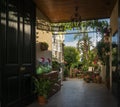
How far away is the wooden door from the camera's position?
5945 millimetres

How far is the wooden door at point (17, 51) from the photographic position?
5.95 meters

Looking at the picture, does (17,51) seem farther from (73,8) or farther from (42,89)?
(73,8)

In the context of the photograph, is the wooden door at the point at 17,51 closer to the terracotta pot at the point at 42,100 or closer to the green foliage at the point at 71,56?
the terracotta pot at the point at 42,100

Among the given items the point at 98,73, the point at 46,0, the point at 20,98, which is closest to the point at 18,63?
the point at 20,98

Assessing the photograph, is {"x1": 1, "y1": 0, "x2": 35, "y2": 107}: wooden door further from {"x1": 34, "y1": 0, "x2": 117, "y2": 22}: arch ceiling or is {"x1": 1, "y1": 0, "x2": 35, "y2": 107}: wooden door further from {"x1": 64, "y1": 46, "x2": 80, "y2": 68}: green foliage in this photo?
{"x1": 64, "y1": 46, "x2": 80, "y2": 68}: green foliage

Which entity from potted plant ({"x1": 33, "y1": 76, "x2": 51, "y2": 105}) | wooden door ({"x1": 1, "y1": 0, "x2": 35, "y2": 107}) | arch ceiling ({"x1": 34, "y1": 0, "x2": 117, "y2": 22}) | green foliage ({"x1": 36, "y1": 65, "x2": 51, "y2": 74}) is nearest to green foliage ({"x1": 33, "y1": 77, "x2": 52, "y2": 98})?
potted plant ({"x1": 33, "y1": 76, "x2": 51, "y2": 105})

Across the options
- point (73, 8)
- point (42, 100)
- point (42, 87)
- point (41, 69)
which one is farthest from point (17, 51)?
point (73, 8)

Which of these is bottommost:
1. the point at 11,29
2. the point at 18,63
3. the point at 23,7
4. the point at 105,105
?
the point at 105,105

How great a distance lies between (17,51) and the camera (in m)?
6.74

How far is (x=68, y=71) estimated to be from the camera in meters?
19.7

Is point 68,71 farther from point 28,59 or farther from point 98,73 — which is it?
point 28,59

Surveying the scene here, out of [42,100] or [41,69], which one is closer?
[42,100]

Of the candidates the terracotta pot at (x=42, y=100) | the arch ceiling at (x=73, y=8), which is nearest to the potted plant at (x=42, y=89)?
the terracotta pot at (x=42, y=100)

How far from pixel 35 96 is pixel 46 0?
9.72 feet
